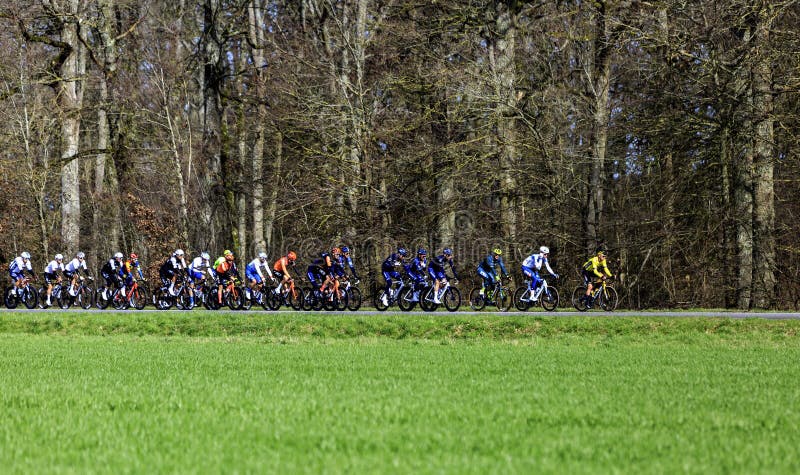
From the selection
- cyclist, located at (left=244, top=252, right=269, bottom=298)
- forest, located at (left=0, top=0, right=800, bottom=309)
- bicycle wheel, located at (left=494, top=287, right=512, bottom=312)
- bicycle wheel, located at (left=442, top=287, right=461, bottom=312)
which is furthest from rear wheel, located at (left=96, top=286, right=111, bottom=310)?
bicycle wheel, located at (left=494, top=287, right=512, bottom=312)

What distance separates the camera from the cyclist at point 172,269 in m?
30.5

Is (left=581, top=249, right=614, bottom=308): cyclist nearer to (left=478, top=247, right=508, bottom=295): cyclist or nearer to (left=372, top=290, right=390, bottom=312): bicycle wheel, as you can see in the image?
(left=478, top=247, right=508, bottom=295): cyclist

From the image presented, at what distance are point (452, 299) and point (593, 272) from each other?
3.81m

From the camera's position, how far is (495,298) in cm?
2692

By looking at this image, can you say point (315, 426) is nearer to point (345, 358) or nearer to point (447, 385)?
point (447, 385)

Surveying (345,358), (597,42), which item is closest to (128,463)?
(345,358)

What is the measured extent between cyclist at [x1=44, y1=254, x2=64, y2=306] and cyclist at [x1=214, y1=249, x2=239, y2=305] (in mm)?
6314

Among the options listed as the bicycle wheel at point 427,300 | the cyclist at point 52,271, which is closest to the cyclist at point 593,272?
the bicycle wheel at point 427,300

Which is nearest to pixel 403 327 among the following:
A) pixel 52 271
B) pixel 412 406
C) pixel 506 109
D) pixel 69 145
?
pixel 506 109

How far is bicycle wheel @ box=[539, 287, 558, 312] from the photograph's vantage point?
2669 centimetres

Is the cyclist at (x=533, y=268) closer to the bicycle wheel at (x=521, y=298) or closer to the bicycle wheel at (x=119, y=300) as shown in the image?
the bicycle wheel at (x=521, y=298)

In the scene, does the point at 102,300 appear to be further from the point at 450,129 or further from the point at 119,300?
the point at 450,129

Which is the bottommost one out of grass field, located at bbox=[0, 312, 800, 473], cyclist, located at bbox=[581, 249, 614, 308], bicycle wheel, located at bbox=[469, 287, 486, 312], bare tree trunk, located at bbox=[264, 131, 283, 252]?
grass field, located at bbox=[0, 312, 800, 473]

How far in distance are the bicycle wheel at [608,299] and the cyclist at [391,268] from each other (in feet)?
17.7
